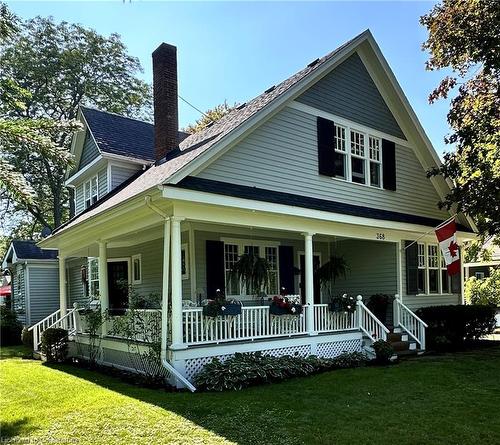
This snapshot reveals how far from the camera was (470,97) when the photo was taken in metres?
13.7

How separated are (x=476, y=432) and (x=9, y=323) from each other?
1850 centimetres

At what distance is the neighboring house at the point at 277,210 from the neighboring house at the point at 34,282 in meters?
7.06

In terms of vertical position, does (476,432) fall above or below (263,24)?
below

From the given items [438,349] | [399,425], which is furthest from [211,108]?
[399,425]

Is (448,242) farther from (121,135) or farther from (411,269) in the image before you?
(121,135)

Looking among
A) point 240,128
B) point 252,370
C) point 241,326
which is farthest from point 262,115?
point 252,370

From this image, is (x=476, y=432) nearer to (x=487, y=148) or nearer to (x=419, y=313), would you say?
(x=419, y=313)

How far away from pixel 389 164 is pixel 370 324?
4827mm

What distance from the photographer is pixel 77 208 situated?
1902 centimetres

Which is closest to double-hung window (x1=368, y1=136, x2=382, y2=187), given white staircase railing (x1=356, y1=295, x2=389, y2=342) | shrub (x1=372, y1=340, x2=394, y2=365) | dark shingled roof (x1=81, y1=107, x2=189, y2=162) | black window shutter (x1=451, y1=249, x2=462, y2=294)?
white staircase railing (x1=356, y1=295, x2=389, y2=342)

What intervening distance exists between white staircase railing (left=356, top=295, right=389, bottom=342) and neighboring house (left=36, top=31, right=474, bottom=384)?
0.11 ft

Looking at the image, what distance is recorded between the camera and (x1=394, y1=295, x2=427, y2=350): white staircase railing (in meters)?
12.9

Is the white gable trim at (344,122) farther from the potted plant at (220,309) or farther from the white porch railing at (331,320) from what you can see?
the potted plant at (220,309)

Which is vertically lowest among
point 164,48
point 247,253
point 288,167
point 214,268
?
point 214,268
